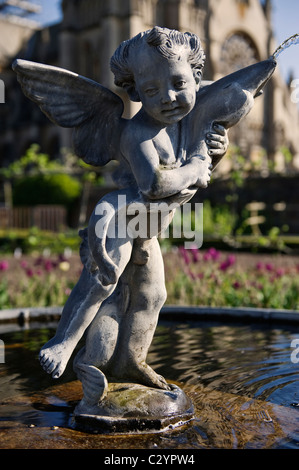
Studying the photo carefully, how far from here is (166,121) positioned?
8.59 ft

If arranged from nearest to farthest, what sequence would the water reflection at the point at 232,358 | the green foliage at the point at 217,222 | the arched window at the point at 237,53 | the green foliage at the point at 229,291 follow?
1. the water reflection at the point at 232,358
2. the green foliage at the point at 229,291
3. the green foliage at the point at 217,222
4. the arched window at the point at 237,53

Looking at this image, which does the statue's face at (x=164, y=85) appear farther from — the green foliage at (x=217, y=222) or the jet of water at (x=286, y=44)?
the green foliage at (x=217, y=222)

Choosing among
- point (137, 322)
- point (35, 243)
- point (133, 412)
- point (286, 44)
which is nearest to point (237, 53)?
point (35, 243)

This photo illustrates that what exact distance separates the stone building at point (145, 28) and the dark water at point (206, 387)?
2559 cm

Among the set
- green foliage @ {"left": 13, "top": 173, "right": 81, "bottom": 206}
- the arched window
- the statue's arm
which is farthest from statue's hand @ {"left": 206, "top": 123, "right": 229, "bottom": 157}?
the arched window

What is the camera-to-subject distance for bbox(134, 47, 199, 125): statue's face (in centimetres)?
252

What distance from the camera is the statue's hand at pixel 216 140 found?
269cm

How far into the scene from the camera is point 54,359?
248cm

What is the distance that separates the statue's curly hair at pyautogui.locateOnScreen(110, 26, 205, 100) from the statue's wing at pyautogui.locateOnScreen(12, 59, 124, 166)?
0.40 feet

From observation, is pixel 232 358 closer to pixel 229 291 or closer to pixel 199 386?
pixel 199 386

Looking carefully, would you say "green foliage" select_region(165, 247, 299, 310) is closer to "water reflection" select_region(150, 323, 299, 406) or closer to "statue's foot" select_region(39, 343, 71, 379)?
"water reflection" select_region(150, 323, 299, 406)

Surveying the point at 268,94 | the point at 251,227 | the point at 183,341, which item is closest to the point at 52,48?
the point at 268,94

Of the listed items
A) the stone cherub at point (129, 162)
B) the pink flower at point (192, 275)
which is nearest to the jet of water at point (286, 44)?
the stone cherub at point (129, 162)

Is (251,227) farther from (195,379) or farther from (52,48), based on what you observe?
(52,48)
